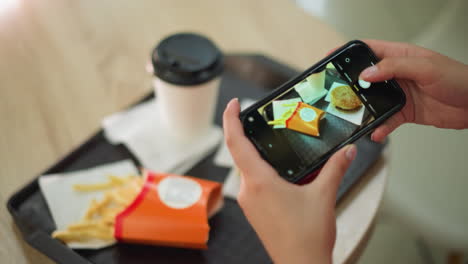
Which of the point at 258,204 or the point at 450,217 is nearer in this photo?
the point at 258,204

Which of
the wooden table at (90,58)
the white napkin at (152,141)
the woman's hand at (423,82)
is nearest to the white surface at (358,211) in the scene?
the wooden table at (90,58)

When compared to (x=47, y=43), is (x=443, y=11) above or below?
below

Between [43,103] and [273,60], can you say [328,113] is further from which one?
[43,103]

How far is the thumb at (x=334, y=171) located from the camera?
48 centimetres

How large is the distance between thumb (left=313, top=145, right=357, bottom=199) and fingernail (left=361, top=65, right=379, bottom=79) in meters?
0.12

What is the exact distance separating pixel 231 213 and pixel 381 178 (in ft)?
0.83

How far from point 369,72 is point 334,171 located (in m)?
0.15

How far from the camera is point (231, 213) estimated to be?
687mm

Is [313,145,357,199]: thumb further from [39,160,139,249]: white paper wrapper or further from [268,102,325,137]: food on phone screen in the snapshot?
[39,160,139,249]: white paper wrapper

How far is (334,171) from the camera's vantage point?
0.49 m

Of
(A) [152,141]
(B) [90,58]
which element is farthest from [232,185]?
(B) [90,58]

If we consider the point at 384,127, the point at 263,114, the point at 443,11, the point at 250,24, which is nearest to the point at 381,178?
the point at 384,127

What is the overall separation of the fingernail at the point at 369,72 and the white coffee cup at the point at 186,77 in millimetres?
225

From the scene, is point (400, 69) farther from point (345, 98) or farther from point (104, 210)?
point (104, 210)
